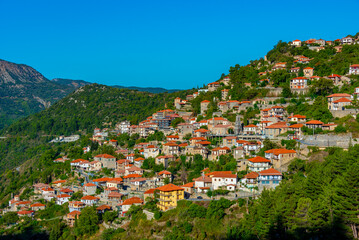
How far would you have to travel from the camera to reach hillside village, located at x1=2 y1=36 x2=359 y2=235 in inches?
1469

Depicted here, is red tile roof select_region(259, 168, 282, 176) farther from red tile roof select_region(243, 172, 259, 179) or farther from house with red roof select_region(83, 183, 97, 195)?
house with red roof select_region(83, 183, 97, 195)

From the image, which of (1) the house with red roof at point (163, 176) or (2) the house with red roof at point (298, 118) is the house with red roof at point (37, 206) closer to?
(1) the house with red roof at point (163, 176)

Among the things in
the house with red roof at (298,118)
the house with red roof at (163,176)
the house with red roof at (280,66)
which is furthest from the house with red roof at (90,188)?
the house with red roof at (280,66)

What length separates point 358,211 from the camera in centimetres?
2267

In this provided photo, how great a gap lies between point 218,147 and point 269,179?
405 inches

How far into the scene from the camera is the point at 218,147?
44406mm

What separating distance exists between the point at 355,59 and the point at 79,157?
4084 centimetres

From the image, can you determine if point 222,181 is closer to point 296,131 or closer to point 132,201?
Answer: point 132,201

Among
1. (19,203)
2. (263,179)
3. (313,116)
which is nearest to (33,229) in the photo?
(19,203)

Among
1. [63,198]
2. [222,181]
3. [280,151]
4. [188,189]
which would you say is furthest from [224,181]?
[63,198]

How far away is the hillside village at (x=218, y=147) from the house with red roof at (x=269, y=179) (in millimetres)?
84

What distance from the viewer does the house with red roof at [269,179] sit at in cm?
3478

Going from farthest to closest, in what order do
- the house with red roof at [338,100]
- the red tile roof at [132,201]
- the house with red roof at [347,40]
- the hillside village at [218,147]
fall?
the house with red roof at [347,40]
the house with red roof at [338,100]
the red tile roof at [132,201]
the hillside village at [218,147]

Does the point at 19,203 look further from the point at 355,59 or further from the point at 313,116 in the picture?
the point at 355,59
